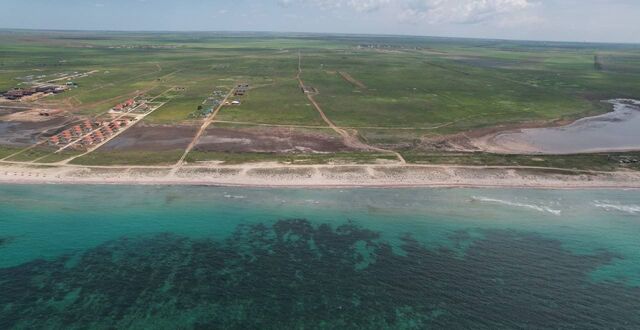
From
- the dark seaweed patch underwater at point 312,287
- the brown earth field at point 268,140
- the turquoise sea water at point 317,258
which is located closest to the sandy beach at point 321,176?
the turquoise sea water at point 317,258

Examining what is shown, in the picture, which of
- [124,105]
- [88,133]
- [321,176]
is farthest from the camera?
[124,105]

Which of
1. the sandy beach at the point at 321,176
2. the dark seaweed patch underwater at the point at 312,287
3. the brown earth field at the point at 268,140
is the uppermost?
the brown earth field at the point at 268,140

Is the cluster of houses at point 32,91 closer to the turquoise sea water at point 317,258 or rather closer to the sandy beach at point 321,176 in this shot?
the sandy beach at point 321,176

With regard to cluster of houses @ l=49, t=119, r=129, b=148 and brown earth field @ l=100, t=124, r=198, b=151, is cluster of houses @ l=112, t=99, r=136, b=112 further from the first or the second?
brown earth field @ l=100, t=124, r=198, b=151

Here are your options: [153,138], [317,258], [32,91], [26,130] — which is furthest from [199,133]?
[32,91]

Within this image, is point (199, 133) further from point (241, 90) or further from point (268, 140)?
point (241, 90)

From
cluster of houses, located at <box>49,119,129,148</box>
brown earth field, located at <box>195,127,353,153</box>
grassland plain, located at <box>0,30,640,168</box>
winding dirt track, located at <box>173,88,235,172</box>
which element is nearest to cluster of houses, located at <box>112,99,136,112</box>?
grassland plain, located at <box>0,30,640,168</box>

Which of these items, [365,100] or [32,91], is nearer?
[365,100]

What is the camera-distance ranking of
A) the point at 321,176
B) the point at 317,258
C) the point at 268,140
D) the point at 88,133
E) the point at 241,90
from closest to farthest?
1. the point at 317,258
2. the point at 321,176
3. the point at 268,140
4. the point at 88,133
5. the point at 241,90
